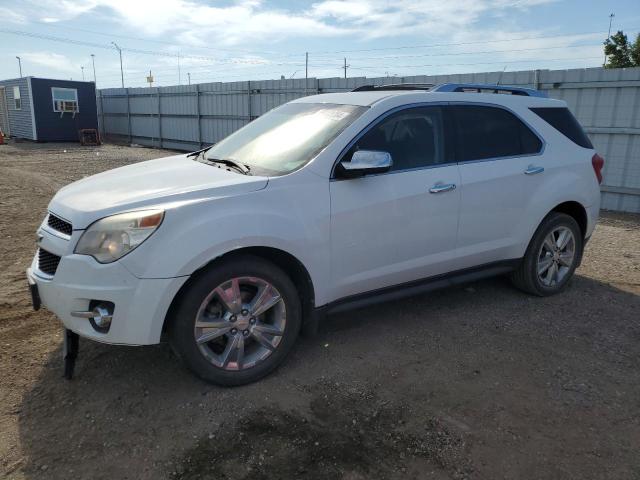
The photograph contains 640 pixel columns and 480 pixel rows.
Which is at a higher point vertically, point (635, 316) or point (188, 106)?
point (188, 106)

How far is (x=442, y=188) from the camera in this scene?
3.83 metres

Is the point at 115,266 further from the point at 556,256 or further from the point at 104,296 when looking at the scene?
the point at 556,256

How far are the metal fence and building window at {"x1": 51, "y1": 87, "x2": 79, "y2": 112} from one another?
76.3 inches

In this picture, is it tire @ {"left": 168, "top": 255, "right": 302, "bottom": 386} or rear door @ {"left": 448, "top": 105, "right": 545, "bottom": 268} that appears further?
rear door @ {"left": 448, "top": 105, "right": 545, "bottom": 268}

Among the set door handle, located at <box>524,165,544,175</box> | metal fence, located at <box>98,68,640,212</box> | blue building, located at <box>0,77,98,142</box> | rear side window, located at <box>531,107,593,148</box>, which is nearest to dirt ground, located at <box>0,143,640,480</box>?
door handle, located at <box>524,165,544,175</box>

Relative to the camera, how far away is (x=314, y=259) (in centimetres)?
333

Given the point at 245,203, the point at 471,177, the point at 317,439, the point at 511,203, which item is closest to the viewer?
the point at 317,439

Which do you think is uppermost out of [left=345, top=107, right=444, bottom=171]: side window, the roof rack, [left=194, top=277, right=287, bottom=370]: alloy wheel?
the roof rack

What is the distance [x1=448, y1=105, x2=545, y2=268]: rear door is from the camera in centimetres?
405

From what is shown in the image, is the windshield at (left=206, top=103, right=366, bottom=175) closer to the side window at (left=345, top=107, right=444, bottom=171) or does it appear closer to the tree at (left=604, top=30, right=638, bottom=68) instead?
the side window at (left=345, top=107, right=444, bottom=171)

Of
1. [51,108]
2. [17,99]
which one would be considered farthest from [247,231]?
[17,99]

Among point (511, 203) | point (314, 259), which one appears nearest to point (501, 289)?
point (511, 203)

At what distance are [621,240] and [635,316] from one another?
3.21 metres

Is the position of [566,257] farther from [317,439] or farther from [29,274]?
[29,274]
